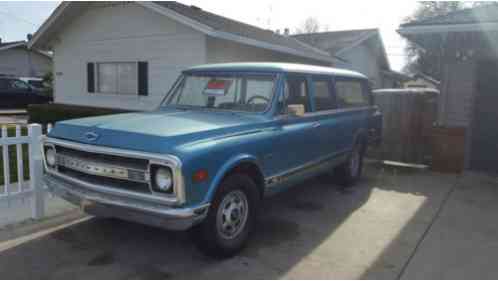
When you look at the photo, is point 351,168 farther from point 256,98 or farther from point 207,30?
point 207,30

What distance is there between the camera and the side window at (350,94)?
5844mm

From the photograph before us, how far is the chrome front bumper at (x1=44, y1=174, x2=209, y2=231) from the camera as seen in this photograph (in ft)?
10.00

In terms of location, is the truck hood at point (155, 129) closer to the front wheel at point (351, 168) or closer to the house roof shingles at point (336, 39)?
the front wheel at point (351, 168)

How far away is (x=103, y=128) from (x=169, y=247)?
54.7 inches

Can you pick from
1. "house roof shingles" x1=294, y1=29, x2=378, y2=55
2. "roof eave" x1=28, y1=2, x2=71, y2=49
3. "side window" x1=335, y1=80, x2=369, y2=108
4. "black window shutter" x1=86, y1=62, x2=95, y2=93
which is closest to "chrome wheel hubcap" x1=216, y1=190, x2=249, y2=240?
"side window" x1=335, y1=80, x2=369, y2=108

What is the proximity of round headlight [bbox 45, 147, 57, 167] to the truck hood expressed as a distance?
16 centimetres

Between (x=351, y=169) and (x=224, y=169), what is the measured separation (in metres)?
3.73

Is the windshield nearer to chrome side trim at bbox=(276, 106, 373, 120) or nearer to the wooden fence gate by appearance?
chrome side trim at bbox=(276, 106, 373, 120)

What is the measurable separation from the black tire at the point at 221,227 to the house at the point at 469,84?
18.6 ft

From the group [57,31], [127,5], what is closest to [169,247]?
[127,5]

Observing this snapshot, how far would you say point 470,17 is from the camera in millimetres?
7336

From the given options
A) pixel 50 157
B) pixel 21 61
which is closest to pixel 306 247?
pixel 50 157

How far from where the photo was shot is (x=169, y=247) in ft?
12.9

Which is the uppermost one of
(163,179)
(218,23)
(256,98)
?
(218,23)
